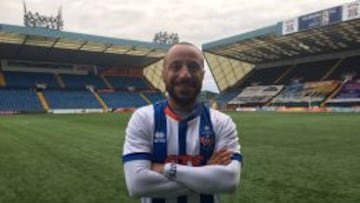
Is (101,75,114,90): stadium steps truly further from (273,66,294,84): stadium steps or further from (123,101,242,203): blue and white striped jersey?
(123,101,242,203): blue and white striped jersey

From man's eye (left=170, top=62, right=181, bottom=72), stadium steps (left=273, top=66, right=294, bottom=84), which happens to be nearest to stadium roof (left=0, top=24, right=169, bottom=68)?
stadium steps (left=273, top=66, right=294, bottom=84)

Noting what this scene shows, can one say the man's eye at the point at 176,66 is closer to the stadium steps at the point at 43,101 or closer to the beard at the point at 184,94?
the beard at the point at 184,94

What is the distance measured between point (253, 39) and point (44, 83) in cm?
3004

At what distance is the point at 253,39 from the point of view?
1827 inches

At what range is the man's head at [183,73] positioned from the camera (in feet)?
7.57

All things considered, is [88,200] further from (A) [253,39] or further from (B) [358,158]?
(A) [253,39]

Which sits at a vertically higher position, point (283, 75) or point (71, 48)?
point (71, 48)

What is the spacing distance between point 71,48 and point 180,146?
48298mm

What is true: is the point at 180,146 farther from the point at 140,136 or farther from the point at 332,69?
the point at 332,69

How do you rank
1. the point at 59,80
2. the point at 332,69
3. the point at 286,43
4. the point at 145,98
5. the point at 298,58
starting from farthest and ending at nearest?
the point at 145,98, the point at 298,58, the point at 59,80, the point at 332,69, the point at 286,43

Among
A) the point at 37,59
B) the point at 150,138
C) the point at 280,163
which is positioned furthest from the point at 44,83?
the point at 150,138

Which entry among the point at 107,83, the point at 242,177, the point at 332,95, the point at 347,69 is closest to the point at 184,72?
the point at 242,177

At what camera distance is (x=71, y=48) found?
48312mm

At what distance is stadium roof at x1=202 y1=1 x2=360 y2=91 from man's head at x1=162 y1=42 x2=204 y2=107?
3508cm
